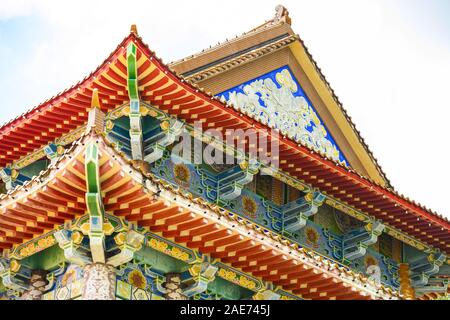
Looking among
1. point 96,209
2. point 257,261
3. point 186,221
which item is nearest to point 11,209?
point 96,209

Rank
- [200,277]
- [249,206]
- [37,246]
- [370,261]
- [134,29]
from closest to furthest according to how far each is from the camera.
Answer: [37,246] < [200,277] < [134,29] < [249,206] < [370,261]

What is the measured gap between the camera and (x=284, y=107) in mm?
29125

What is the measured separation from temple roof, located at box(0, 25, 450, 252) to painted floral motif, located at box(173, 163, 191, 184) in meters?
1.02

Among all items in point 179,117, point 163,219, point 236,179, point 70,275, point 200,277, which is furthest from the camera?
point 236,179

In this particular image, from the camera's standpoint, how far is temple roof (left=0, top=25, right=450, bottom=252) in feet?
77.1

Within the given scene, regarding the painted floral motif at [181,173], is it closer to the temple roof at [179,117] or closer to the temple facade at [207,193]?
the temple facade at [207,193]

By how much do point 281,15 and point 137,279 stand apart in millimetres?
11421

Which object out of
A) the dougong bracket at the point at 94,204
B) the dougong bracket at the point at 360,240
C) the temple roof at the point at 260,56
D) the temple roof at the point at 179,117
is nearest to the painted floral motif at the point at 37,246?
the dougong bracket at the point at 94,204

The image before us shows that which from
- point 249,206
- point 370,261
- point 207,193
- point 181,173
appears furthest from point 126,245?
point 370,261

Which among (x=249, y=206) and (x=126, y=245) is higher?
(x=249, y=206)

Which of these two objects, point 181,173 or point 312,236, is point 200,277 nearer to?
point 181,173

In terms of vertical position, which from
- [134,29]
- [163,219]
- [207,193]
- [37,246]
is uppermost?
[134,29]

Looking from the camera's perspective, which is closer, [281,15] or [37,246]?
[37,246]

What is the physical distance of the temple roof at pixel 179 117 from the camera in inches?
925
